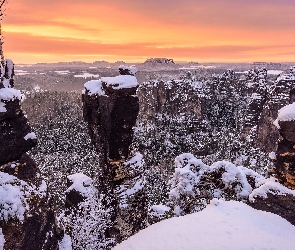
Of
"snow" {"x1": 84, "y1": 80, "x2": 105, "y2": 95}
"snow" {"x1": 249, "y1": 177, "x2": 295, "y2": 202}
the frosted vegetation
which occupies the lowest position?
the frosted vegetation

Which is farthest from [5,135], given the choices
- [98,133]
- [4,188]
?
[98,133]

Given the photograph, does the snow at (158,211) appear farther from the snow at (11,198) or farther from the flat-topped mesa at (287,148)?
the snow at (11,198)

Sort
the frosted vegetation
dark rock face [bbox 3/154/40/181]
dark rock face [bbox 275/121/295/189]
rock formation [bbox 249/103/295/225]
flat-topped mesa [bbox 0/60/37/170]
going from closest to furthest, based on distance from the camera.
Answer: flat-topped mesa [bbox 0/60/37/170] → dark rock face [bbox 3/154/40/181] → rock formation [bbox 249/103/295/225] → dark rock face [bbox 275/121/295/189] → the frosted vegetation

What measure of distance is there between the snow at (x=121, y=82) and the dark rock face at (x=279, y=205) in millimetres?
12708

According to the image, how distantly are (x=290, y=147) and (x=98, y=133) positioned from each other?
1454cm

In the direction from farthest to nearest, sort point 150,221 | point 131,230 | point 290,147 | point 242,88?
1. point 242,88
2. point 150,221
3. point 131,230
4. point 290,147

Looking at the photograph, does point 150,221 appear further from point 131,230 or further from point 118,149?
point 118,149

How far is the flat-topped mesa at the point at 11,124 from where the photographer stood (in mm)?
13227

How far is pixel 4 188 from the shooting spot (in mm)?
12555

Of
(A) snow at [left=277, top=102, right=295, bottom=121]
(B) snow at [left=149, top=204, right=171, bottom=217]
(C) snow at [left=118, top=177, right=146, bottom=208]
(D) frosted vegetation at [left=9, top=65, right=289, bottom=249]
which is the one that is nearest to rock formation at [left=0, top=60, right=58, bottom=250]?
(D) frosted vegetation at [left=9, top=65, right=289, bottom=249]

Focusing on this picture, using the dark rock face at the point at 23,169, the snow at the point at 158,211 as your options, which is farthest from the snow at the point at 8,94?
the snow at the point at 158,211

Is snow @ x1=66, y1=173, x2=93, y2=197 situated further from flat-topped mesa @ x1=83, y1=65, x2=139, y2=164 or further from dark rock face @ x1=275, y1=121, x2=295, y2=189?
dark rock face @ x1=275, y1=121, x2=295, y2=189

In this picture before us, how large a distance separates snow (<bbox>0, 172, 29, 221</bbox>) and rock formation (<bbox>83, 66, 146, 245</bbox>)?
10220 mm

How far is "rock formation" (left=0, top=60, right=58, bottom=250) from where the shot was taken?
1223cm
